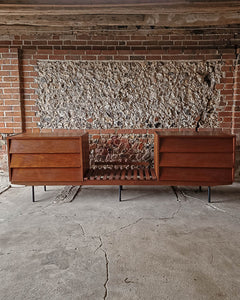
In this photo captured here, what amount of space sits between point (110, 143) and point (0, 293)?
3.04 meters

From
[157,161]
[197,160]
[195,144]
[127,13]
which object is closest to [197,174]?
[197,160]

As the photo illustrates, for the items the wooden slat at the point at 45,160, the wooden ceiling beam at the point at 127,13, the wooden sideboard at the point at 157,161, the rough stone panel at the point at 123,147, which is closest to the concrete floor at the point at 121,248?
the wooden sideboard at the point at 157,161

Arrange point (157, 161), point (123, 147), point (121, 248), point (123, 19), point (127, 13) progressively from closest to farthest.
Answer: point (121, 248), point (127, 13), point (157, 161), point (123, 19), point (123, 147)

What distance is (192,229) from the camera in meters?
2.70

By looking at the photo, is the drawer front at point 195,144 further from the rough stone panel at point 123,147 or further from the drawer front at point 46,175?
the drawer front at point 46,175

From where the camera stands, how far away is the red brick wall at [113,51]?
4215 mm

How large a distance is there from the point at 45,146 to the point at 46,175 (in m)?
0.42

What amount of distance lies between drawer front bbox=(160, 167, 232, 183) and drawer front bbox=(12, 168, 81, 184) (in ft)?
4.12

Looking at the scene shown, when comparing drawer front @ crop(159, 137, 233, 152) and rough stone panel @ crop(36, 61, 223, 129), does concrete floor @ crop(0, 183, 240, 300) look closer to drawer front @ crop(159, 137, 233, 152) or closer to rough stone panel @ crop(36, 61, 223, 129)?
drawer front @ crop(159, 137, 233, 152)

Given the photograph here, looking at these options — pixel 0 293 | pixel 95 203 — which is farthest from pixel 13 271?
pixel 95 203

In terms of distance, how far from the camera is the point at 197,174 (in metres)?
3.43

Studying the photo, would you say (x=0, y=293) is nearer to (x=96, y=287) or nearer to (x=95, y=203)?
(x=96, y=287)

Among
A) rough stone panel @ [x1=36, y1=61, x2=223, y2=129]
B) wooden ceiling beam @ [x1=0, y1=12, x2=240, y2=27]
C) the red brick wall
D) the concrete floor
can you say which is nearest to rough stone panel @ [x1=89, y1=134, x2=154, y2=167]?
rough stone panel @ [x1=36, y1=61, x2=223, y2=129]

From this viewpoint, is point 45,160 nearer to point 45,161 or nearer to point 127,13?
point 45,161
